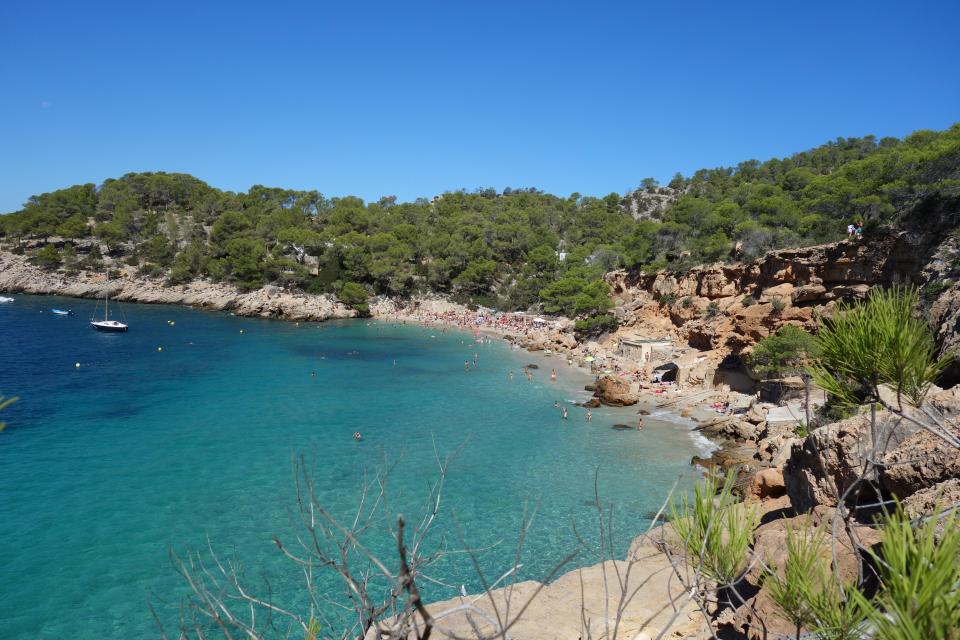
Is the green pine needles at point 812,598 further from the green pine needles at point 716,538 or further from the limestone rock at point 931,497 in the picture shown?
the limestone rock at point 931,497

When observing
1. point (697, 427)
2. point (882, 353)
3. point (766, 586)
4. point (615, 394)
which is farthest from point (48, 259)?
point (882, 353)

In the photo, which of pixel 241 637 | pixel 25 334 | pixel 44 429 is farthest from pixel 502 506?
pixel 25 334

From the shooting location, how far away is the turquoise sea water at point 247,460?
1220 centimetres

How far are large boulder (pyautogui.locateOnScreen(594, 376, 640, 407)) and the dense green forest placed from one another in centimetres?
1345

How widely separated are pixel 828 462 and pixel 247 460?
57.9 ft

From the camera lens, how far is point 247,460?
737 inches

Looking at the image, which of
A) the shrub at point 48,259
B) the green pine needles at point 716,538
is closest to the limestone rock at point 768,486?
the green pine needles at point 716,538

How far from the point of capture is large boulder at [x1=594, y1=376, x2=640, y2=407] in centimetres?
2586

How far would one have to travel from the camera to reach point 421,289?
6062 centimetres

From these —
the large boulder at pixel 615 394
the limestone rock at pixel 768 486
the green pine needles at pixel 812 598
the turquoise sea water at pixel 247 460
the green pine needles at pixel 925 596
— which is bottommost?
the turquoise sea water at pixel 247 460

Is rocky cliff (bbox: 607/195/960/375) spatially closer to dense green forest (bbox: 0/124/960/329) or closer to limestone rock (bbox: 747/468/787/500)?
dense green forest (bbox: 0/124/960/329)

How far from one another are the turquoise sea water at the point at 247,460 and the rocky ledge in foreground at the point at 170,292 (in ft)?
58.0

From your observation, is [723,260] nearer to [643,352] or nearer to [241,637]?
[643,352]

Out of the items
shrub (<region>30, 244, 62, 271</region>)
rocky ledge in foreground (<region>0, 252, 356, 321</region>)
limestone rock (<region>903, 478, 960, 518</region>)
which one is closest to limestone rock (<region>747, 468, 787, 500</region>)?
limestone rock (<region>903, 478, 960, 518</region>)
